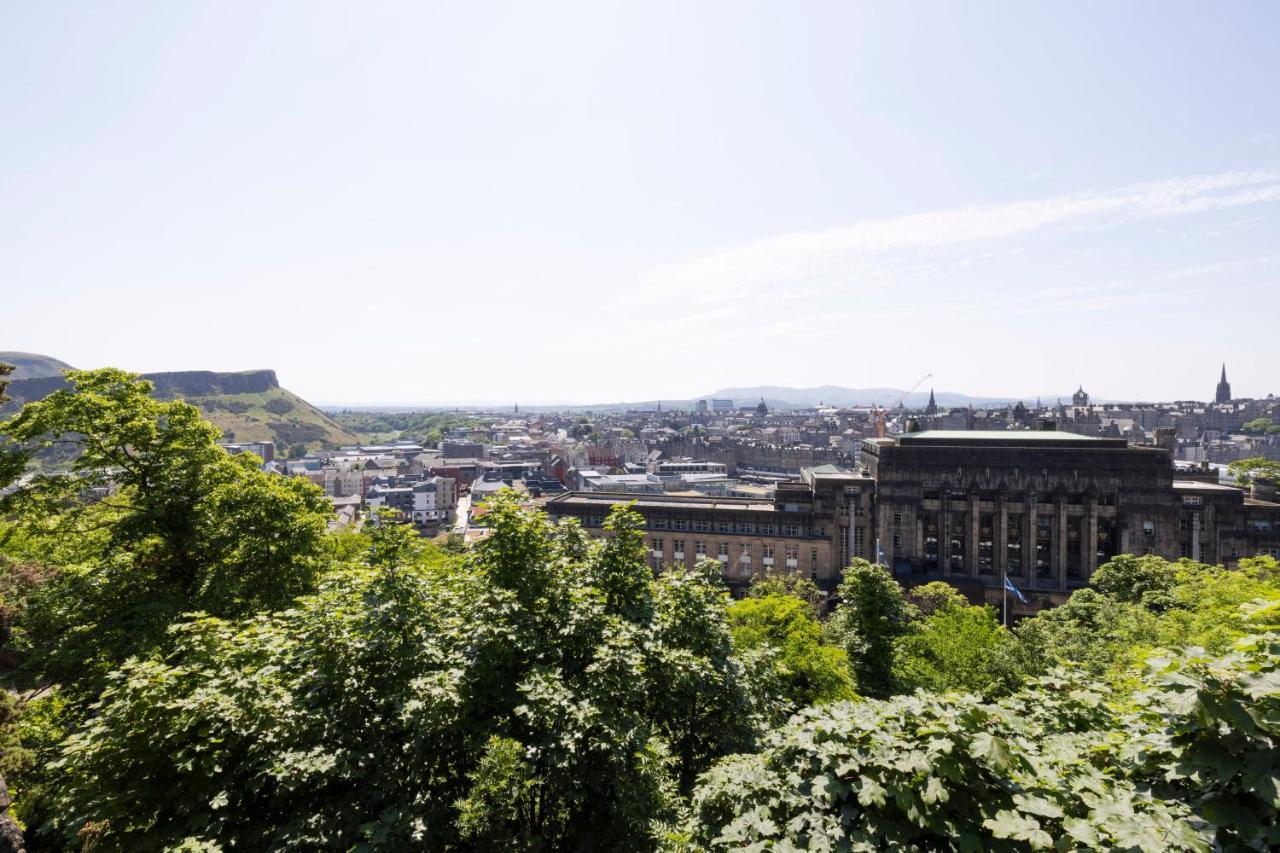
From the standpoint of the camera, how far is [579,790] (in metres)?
13.2

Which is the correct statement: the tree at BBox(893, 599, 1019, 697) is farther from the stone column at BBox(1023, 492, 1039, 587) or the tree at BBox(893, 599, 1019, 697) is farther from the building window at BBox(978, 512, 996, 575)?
the stone column at BBox(1023, 492, 1039, 587)

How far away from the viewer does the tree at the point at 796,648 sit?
3100 cm

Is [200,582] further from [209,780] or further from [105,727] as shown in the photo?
[209,780]

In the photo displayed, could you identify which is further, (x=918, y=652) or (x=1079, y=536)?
(x=1079, y=536)

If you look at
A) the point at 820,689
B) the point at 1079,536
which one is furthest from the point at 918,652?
the point at 1079,536

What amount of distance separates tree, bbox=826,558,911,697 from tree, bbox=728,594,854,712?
182 cm

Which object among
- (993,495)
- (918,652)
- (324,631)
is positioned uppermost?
(324,631)

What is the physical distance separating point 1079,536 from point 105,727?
92.2m

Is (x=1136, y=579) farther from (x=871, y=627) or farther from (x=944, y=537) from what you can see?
(x=871, y=627)

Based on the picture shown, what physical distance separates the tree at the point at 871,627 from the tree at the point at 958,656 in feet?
2.89

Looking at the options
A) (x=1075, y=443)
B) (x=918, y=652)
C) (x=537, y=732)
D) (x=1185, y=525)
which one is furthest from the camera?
(x=1075, y=443)

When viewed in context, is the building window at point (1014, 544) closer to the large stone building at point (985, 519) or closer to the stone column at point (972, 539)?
the large stone building at point (985, 519)

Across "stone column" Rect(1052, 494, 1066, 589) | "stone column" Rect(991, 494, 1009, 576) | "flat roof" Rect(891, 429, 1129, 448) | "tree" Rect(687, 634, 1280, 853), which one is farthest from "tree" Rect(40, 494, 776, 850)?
"stone column" Rect(1052, 494, 1066, 589)

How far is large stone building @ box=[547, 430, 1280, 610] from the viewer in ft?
241
